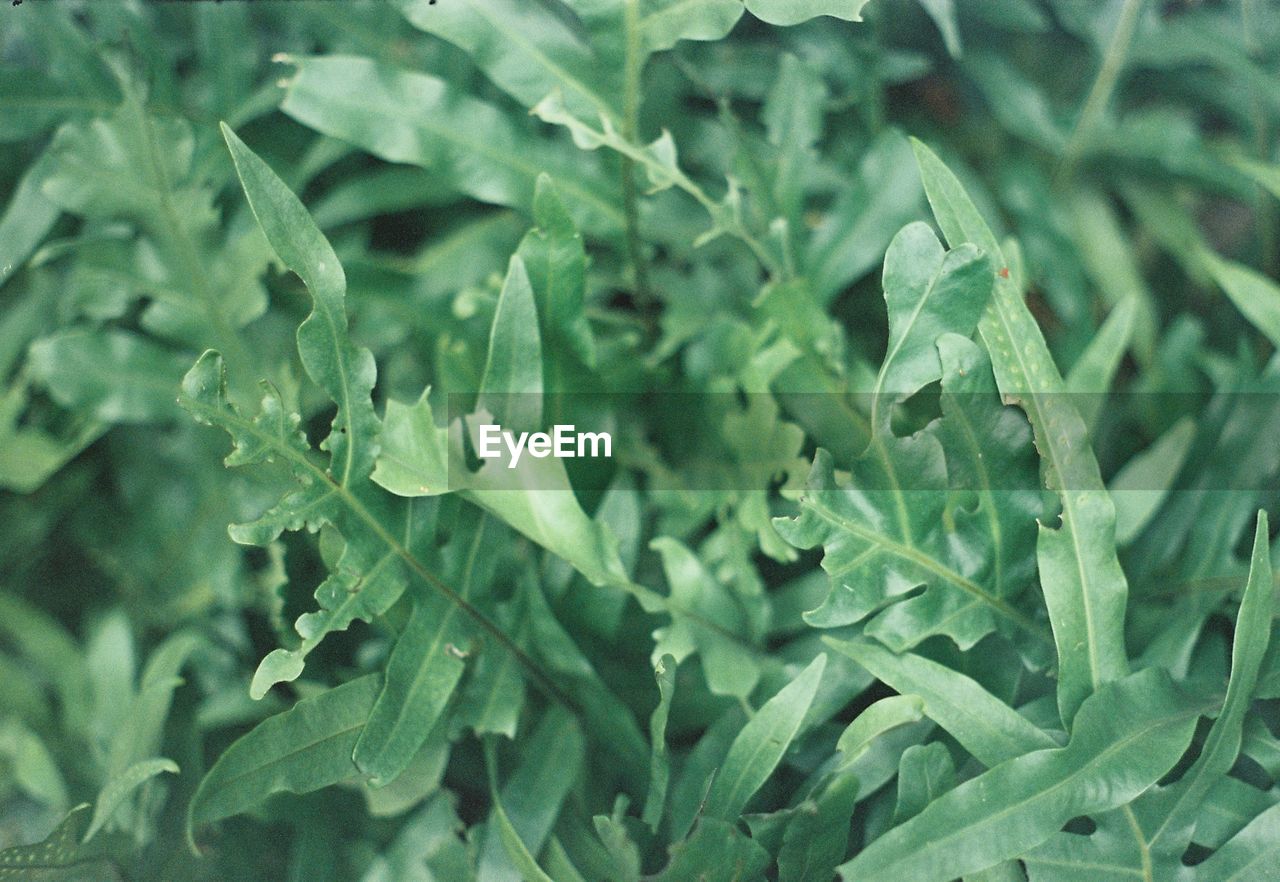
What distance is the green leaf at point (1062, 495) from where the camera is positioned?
48 cm

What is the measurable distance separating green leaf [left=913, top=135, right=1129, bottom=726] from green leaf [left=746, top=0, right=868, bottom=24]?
2.9 inches

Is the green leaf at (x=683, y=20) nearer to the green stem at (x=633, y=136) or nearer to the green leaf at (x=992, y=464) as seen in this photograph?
the green stem at (x=633, y=136)

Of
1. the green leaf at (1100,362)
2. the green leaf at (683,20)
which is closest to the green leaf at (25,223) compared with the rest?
the green leaf at (683,20)

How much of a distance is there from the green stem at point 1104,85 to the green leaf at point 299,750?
664 millimetres

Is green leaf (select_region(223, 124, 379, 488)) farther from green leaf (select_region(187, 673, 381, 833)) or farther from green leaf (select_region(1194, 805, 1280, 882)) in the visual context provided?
green leaf (select_region(1194, 805, 1280, 882))

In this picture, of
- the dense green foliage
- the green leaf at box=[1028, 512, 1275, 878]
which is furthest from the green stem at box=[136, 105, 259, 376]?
the green leaf at box=[1028, 512, 1275, 878]

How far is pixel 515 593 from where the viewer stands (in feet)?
1.91

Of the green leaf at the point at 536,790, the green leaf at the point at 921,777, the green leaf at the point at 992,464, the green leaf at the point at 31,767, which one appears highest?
the green leaf at the point at 992,464

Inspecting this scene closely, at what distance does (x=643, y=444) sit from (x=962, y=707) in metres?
0.26

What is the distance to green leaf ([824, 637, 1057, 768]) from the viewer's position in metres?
0.48

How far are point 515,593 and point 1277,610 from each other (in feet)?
1.33

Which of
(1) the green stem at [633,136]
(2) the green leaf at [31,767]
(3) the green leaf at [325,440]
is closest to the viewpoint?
(3) the green leaf at [325,440]

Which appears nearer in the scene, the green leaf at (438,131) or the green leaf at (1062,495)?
the green leaf at (1062,495)

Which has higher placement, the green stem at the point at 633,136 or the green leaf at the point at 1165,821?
the green stem at the point at 633,136
